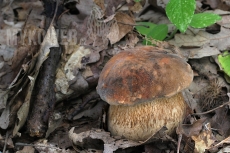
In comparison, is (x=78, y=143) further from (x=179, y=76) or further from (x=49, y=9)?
(x=49, y=9)

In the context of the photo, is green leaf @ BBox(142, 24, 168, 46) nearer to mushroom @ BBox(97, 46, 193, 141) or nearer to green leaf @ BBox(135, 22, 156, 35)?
green leaf @ BBox(135, 22, 156, 35)

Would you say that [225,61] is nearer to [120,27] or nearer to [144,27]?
[144,27]

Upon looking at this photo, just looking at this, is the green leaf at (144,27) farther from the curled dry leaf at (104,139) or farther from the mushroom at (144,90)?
the curled dry leaf at (104,139)

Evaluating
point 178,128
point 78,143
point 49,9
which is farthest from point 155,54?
point 49,9

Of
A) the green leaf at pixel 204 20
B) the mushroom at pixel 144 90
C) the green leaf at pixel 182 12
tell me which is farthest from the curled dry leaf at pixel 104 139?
the green leaf at pixel 204 20

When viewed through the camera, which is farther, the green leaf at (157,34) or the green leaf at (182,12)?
the green leaf at (157,34)

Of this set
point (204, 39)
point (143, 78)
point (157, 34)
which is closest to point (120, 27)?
point (157, 34)

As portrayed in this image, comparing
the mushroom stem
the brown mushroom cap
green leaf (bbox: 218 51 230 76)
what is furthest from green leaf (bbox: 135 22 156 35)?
the mushroom stem
